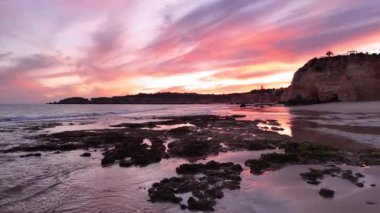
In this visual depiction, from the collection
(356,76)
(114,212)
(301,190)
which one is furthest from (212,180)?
(356,76)

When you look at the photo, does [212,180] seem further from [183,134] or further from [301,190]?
[183,134]

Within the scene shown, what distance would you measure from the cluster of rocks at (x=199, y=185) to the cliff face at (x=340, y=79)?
2189 inches

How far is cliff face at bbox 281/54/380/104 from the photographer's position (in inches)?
2324

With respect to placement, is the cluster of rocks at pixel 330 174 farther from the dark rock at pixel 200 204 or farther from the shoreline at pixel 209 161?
the dark rock at pixel 200 204

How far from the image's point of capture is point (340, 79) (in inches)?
2427

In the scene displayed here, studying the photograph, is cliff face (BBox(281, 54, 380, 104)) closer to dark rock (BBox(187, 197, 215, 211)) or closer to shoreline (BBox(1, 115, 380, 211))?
shoreline (BBox(1, 115, 380, 211))

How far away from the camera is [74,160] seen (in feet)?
43.7

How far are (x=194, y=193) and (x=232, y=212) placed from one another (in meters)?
1.38

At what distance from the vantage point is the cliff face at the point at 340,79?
5903cm

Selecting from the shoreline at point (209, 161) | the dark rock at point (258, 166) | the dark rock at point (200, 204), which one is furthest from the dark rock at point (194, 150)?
the dark rock at point (200, 204)

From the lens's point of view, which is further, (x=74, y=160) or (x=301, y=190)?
(x=74, y=160)

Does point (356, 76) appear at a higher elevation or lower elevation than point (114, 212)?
higher

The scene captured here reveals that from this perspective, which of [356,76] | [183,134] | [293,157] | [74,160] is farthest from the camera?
[356,76]

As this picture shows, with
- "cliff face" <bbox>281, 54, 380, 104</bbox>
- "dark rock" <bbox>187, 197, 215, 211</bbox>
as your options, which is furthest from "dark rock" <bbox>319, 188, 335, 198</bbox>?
"cliff face" <bbox>281, 54, 380, 104</bbox>
